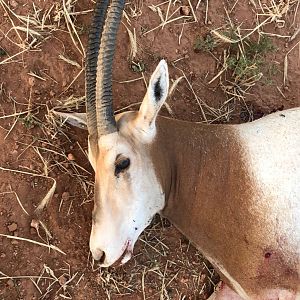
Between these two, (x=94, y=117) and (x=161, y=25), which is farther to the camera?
(x=161, y=25)

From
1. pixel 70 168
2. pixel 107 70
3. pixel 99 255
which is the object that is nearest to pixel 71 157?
pixel 70 168

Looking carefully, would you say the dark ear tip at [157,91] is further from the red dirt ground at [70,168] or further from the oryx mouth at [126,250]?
the red dirt ground at [70,168]

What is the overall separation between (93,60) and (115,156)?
0.54 m

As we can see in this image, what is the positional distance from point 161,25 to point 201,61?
0.37 meters

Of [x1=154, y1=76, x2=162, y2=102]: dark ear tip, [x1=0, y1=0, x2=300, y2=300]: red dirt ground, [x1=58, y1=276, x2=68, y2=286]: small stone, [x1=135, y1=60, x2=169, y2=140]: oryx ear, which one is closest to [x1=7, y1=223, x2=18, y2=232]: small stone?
[x1=0, y1=0, x2=300, y2=300]: red dirt ground

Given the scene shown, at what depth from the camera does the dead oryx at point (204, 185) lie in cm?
390

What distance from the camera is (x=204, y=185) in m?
4.17

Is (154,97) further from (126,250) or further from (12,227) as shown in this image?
(12,227)

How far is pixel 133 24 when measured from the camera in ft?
16.3

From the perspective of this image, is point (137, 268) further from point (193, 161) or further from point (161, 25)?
point (161, 25)

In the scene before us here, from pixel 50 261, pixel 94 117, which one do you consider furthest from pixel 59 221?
pixel 94 117

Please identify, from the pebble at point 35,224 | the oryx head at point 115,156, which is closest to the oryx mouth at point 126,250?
the oryx head at point 115,156

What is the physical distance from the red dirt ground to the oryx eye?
0.99 metres

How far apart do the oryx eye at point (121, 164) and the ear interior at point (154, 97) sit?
22 centimetres
